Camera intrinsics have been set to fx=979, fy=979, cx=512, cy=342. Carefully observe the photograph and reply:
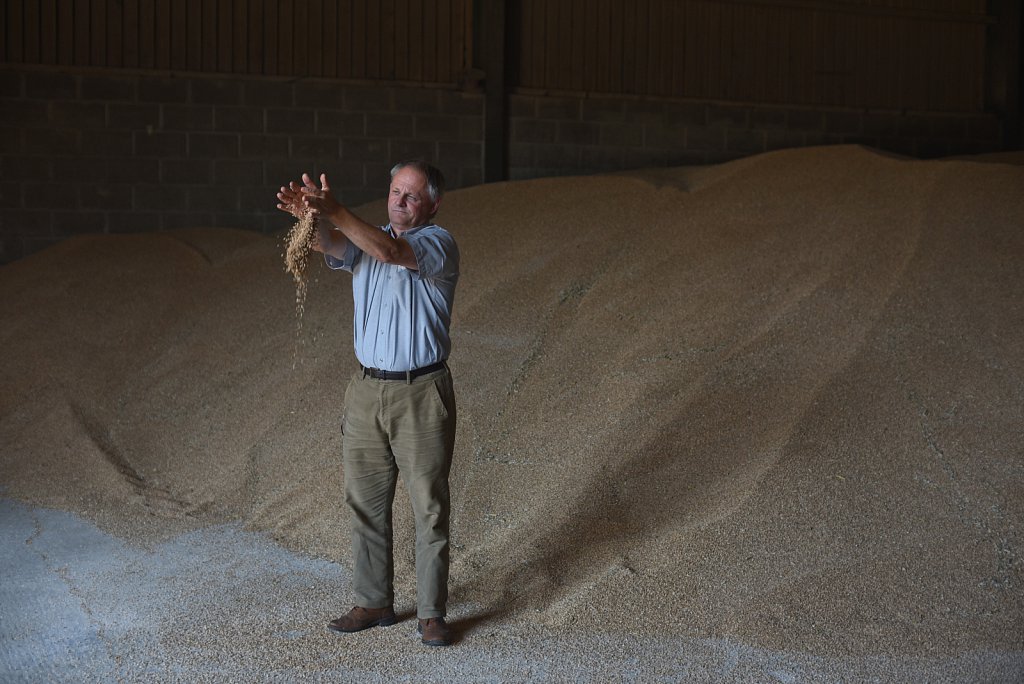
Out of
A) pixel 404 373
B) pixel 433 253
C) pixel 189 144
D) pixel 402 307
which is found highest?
pixel 189 144

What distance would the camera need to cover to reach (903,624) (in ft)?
9.09

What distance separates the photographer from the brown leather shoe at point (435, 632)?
2.66 meters

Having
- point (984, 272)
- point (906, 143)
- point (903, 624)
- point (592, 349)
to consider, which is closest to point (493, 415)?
point (592, 349)

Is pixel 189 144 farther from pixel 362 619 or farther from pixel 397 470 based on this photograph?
pixel 362 619

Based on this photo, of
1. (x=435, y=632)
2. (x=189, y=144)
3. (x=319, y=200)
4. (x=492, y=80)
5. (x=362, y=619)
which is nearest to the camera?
(x=319, y=200)

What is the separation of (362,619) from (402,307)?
0.90m

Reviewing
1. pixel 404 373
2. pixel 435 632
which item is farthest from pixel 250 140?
pixel 435 632

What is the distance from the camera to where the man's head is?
266 centimetres

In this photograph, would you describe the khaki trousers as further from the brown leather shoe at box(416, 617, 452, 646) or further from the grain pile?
the grain pile

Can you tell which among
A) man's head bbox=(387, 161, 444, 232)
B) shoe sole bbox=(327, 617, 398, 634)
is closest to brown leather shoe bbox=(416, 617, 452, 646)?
shoe sole bbox=(327, 617, 398, 634)

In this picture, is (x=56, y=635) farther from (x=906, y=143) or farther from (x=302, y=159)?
(x=906, y=143)

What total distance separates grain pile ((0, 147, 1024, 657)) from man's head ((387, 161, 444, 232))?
1.17m

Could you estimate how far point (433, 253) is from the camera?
2592 millimetres

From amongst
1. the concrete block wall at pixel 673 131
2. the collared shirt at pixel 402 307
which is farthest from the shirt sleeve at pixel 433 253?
the concrete block wall at pixel 673 131
